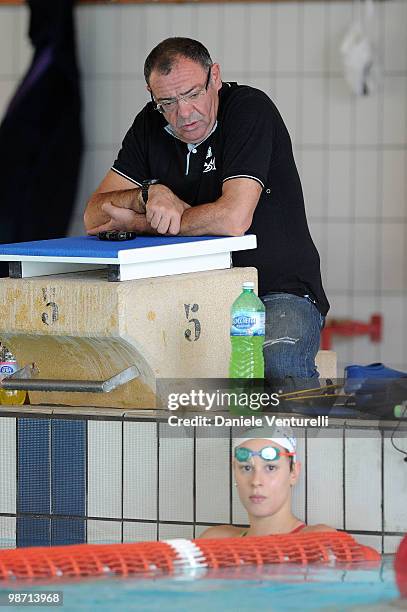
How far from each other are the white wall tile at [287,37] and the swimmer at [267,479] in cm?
301

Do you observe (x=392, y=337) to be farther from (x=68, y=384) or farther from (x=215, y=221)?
(x=68, y=384)

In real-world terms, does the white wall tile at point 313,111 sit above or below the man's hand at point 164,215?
above

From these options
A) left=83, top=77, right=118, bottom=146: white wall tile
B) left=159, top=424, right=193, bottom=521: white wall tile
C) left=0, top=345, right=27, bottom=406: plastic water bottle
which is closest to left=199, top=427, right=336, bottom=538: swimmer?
left=159, top=424, right=193, bottom=521: white wall tile

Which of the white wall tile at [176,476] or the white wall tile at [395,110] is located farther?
the white wall tile at [395,110]

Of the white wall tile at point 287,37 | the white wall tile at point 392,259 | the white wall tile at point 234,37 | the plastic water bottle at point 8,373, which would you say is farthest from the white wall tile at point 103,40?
the plastic water bottle at point 8,373

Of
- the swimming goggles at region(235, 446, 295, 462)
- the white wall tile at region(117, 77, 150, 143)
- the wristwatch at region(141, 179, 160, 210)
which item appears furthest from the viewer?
the white wall tile at region(117, 77, 150, 143)

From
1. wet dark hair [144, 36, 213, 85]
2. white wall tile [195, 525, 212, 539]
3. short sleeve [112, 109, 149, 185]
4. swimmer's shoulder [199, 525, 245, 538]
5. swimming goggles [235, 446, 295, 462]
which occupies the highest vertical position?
wet dark hair [144, 36, 213, 85]

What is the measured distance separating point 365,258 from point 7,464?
9.29 ft

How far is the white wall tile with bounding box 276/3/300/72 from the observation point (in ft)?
15.6

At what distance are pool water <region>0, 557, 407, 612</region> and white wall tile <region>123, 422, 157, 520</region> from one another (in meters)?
0.36

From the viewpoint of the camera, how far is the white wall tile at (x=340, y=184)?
4793mm

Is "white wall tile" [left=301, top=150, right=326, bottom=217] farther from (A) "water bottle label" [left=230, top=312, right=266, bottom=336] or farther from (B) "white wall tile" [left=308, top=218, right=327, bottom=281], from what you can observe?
(A) "water bottle label" [left=230, top=312, right=266, bottom=336]

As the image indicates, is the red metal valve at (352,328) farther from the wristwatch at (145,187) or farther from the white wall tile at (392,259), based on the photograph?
the wristwatch at (145,187)

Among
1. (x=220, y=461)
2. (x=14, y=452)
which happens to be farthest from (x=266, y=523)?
(x=14, y=452)
